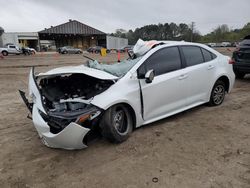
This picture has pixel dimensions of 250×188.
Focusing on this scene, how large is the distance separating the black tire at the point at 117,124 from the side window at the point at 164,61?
0.93 m

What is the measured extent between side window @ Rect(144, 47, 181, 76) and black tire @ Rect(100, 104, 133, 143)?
929 mm

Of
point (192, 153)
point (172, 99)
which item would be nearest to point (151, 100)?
point (172, 99)

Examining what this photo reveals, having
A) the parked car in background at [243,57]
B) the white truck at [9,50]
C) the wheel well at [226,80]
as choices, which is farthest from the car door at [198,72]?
the white truck at [9,50]

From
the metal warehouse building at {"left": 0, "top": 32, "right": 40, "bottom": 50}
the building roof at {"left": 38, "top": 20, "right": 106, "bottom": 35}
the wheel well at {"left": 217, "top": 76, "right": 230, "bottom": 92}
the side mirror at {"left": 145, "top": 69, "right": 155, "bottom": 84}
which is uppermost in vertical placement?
the building roof at {"left": 38, "top": 20, "right": 106, "bottom": 35}

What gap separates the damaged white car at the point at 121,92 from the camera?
3326 mm

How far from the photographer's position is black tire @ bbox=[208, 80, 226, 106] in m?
5.38

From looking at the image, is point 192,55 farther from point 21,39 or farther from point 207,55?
point 21,39

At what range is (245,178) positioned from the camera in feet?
9.31

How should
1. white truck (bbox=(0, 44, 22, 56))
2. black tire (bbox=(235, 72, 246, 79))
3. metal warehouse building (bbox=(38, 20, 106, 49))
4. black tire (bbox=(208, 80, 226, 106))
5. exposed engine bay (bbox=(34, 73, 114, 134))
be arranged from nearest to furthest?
1. exposed engine bay (bbox=(34, 73, 114, 134))
2. black tire (bbox=(208, 80, 226, 106))
3. black tire (bbox=(235, 72, 246, 79))
4. white truck (bbox=(0, 44, 22, 56))
5. metal warehouse building (bbox=(38, 20, 106, 49))

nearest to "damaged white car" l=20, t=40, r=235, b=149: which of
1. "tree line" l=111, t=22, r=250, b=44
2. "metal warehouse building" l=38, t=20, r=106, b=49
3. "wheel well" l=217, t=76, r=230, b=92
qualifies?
"wheel well" l=217, t=76, r=230, b=92

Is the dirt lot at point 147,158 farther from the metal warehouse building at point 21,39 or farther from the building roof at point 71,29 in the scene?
the metal warehouse building at point 21,39

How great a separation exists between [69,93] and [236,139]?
2982 mm

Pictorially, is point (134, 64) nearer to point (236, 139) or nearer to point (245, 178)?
point (236, 139)

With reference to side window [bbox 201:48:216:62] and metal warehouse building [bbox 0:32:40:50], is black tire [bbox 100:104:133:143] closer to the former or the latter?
side window [bbox 201:48:216:62]
